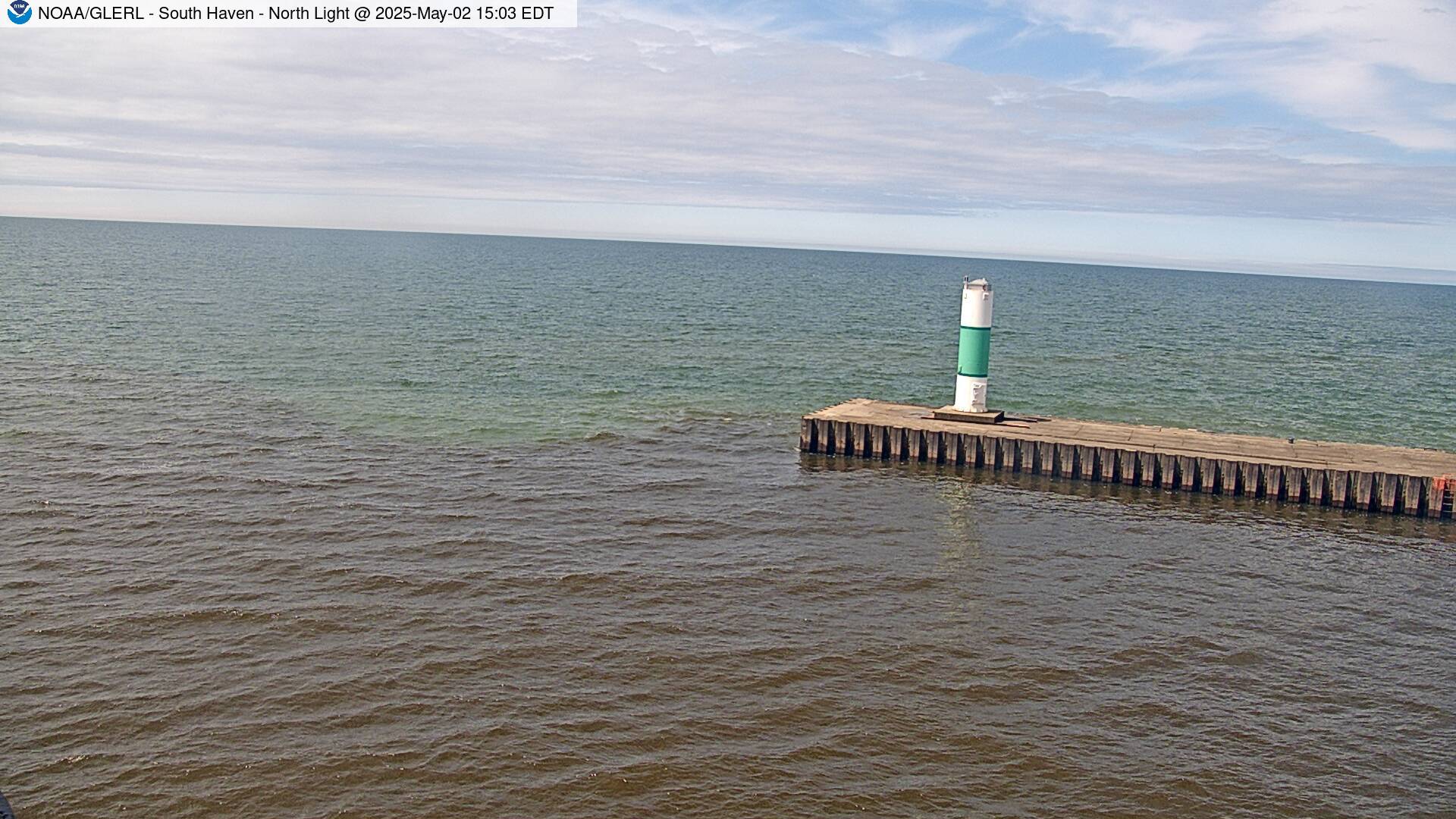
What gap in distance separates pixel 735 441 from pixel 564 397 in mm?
9759

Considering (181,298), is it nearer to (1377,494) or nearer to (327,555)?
(327,555)

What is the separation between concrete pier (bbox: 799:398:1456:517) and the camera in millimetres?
27016

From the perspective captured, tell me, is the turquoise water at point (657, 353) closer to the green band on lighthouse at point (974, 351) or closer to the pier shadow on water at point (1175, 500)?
the pier shadow on water at point (1175, 500)

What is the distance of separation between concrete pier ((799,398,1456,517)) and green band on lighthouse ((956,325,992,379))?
1.68 metres

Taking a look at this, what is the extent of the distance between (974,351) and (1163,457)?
631 cm

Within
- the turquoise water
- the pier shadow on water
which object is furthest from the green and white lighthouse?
the turquoise water

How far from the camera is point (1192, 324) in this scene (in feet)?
325

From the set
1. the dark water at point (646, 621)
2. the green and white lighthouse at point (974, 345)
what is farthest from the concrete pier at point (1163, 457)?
the green and white lighthouse at point (974, 345)

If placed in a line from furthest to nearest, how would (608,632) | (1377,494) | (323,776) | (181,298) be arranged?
(181,298), (1377,494), (608,632), (323,776)

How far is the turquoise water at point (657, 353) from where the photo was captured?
4019cm

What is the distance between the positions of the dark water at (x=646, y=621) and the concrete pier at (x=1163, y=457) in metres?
0.81

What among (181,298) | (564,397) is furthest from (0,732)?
(181,298)

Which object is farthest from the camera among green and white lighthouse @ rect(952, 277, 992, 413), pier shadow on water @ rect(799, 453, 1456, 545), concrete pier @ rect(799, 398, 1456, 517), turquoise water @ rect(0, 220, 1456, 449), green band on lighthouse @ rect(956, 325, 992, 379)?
turquoise water @ rect(0, 220, 1456, 449)

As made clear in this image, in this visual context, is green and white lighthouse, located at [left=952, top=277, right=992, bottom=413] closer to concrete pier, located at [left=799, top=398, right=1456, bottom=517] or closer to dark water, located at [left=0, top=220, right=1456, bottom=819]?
concrete pier, located at [left=799, top=398, right=1456, bottom=517]
